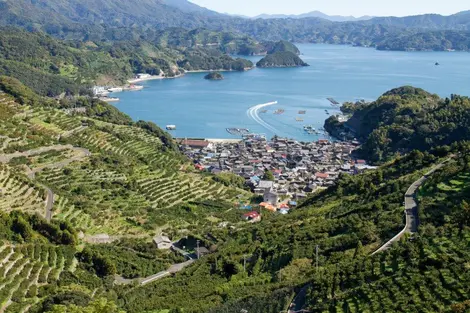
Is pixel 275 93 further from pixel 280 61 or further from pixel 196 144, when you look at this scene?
pixel 280 61

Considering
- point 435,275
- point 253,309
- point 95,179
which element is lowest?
point 95,179

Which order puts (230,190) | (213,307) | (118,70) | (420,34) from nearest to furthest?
(213,307)
(230,190)
(118,70)
(420,34)

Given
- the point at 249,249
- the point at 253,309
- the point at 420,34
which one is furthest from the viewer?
the point at 420,34

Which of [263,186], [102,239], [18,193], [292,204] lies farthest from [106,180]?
[263,186]

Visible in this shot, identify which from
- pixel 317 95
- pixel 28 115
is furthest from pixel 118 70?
pixel 28 115

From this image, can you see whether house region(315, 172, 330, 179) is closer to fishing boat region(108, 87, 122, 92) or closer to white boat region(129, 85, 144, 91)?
fishing boat region(108, 87, 122, 92)

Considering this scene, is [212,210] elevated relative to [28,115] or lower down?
lower down

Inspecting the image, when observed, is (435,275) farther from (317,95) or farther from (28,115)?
(317,95)

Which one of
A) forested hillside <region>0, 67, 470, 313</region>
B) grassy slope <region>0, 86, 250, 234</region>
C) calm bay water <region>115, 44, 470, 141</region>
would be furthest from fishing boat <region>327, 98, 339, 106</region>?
forested hillside <region>0, 67, 470, 313</region>
